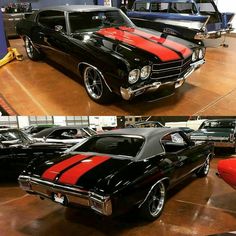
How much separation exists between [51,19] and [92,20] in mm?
689

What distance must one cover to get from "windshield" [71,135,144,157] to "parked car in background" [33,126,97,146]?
2102 millimetres

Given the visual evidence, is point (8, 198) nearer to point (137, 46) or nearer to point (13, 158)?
point (13, 158)

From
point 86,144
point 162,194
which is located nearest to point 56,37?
point 86,144

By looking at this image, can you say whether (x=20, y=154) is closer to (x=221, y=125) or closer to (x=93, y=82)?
(x=93, y=82)

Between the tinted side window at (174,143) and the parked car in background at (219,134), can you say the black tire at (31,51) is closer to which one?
the tinted side window at (174,143)

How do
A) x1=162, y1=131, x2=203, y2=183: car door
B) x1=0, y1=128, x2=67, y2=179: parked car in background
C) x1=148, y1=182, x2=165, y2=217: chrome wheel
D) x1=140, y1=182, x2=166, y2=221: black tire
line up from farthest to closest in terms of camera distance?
x1=0, y1=128, x2=67, y2=179: parked car in background < x1=162, y1=131, x2=203, y2=183: car door < x1=148, y1=182, x2=165, y2=217: chrome wheel < x1=140, y1=182, x2=166, y2=221: black tire

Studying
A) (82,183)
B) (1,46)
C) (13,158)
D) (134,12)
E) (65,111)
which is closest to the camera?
(82,183)

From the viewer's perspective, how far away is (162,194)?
2.70 metres

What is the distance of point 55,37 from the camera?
11.4ft

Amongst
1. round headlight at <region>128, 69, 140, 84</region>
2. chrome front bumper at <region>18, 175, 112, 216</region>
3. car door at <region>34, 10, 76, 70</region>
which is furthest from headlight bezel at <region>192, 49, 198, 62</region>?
chrome front bumper at <region>18, 175, 112, 216</region>

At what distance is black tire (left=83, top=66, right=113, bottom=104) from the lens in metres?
2.79

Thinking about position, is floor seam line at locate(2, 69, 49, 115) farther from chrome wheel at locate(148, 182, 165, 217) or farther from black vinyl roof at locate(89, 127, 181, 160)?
chrome wheel at locate(148, 182, 165, 217)

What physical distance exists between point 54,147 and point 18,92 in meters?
1.13

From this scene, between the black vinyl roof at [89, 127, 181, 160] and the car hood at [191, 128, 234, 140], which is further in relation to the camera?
the car hood at [191, 128, 234, 140]
